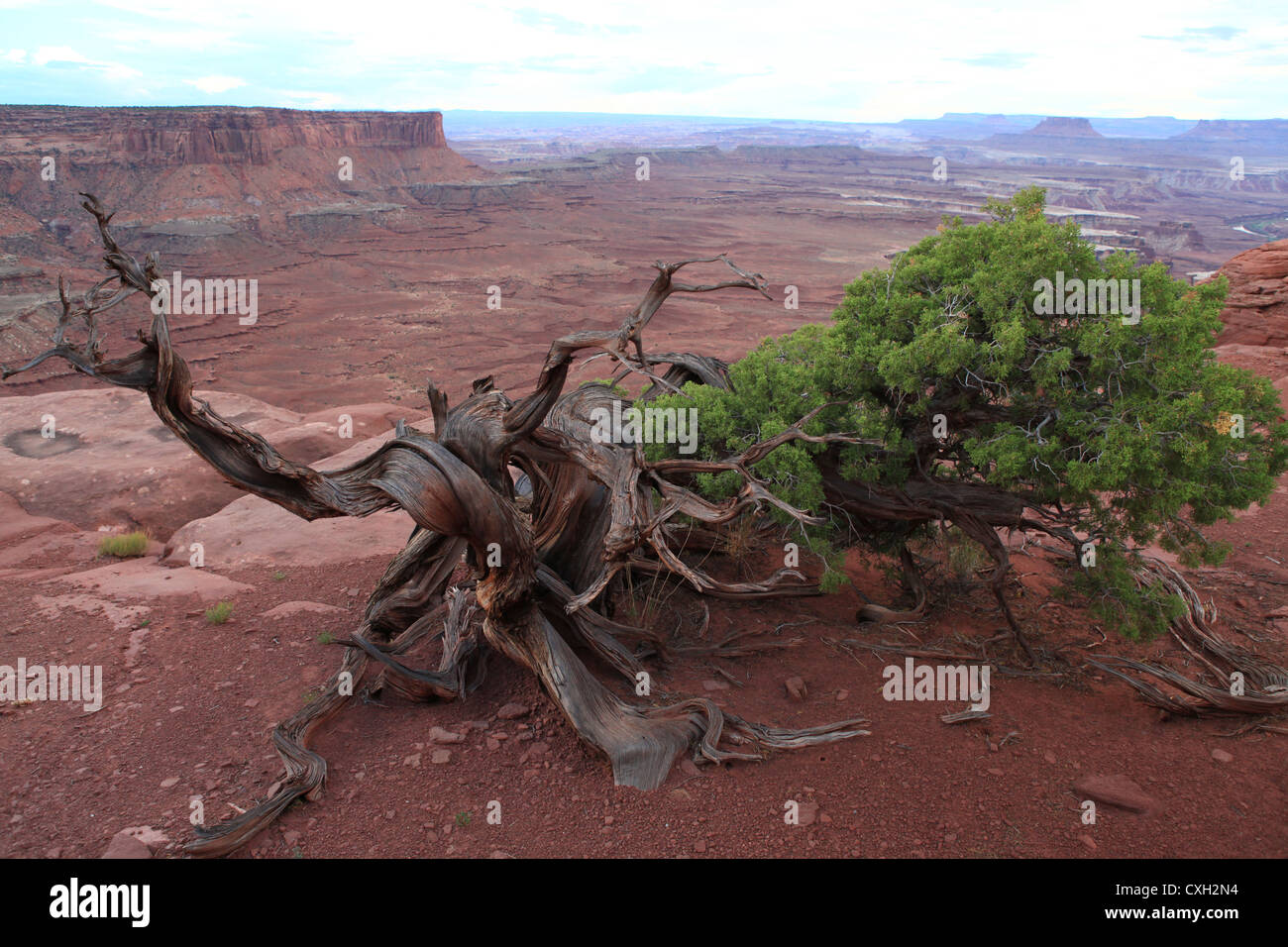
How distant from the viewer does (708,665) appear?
827 cm

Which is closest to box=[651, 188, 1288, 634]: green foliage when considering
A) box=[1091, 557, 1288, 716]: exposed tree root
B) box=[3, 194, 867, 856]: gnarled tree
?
box=[1091, 557, 1288, 716]: exposed tree root

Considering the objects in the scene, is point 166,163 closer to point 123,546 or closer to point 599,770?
point 123,546

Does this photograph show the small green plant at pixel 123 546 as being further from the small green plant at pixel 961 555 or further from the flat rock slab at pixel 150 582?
the small green plant at pixel 961 555

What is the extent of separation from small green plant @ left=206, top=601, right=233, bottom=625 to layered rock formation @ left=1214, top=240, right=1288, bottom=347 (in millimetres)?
23843

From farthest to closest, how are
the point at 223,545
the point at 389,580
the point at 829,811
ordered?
the point at 223,545 < the point at 389,580 < the point at 829,811

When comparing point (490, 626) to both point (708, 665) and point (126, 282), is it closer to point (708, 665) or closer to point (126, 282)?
point (708, 665)

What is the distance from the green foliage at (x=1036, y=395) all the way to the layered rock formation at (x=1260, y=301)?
17.4 meters

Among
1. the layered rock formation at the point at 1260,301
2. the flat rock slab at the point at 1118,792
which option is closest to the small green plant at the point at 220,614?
the flat rock slab at the point at 1118,792

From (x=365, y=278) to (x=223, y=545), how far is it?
134ft

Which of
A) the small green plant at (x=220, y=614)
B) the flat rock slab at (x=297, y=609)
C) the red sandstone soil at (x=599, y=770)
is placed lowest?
the red sandstone soil at (x=599, y=770)

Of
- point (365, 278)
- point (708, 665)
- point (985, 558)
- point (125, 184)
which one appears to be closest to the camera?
point (708, 665)

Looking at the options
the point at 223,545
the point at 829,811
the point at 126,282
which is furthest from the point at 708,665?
the point at 223,545

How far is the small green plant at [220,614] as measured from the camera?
29.2 feet

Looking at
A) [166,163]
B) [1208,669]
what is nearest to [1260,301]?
[1208,669]
